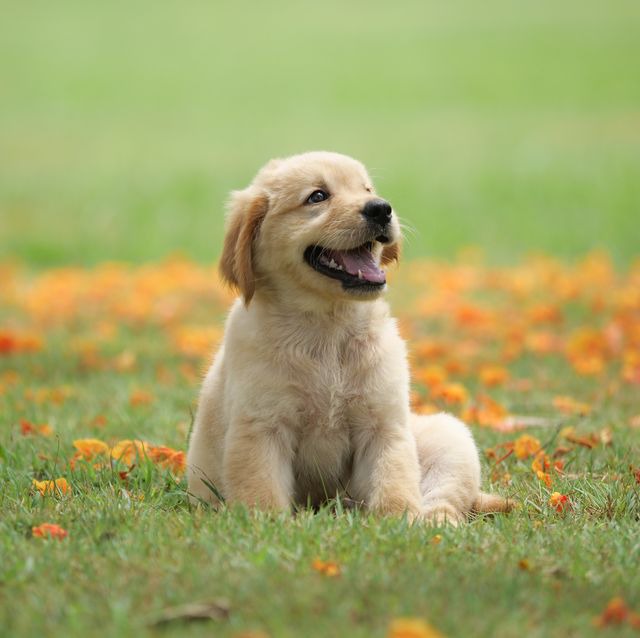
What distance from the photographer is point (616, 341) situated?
736 cm

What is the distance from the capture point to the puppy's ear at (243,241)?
4.29 metres

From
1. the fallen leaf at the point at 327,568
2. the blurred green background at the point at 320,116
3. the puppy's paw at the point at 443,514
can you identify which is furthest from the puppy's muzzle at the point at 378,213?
the blurred green background at the point at 320,116

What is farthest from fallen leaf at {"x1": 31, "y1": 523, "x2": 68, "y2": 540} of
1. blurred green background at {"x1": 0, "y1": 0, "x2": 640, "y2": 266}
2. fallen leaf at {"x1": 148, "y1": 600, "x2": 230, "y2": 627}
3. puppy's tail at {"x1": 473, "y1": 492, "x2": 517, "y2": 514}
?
blurred green background at {"x1": 0, "y1": 0, "x2": 640, "y2": 266}

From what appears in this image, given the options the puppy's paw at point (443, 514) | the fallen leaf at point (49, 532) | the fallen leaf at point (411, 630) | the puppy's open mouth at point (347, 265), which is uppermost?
the puppy's open mouth at point (347, 265)

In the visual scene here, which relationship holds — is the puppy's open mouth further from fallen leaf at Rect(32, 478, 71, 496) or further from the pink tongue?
fallen leaf at Rect(32, 478, 71, 496)

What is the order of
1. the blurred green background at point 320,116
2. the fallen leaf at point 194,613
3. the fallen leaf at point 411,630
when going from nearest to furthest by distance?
the fallen leaf at point 411,630 → the fallen leaf at point 194,613 → the blurred green background at point 320,116

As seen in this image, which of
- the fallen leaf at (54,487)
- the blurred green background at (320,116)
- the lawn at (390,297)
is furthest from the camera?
the blurred green background at (320,116)

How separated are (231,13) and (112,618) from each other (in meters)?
26.3

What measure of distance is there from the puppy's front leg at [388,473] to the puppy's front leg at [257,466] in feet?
0.90

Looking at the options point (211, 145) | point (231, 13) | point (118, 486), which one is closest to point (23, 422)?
point (118, 486)

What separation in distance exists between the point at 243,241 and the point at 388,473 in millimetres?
1057

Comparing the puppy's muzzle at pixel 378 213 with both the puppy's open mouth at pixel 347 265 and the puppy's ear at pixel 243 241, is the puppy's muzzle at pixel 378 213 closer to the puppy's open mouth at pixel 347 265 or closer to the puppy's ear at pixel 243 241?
the puppy's open mouth at pixel 347 265

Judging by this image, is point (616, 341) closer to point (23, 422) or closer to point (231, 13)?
point (23, 422)

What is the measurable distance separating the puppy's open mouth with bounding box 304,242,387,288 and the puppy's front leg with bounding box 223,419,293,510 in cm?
62
